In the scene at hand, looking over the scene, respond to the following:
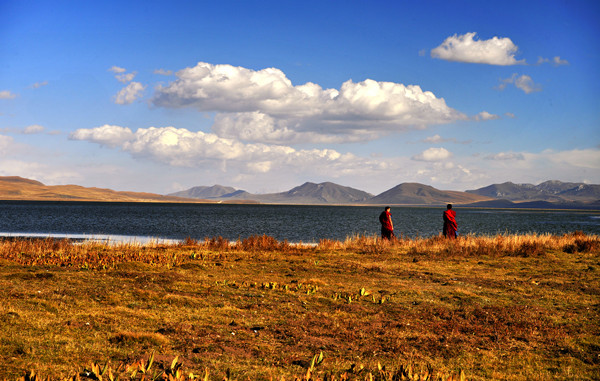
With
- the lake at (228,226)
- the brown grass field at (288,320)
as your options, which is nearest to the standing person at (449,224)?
the lake at (228,226)

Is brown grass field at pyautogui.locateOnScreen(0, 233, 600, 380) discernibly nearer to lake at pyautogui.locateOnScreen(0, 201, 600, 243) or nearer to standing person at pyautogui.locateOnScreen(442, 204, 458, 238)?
standing person at pyautogui.locateOnScreen(442, 204, 458, 238)

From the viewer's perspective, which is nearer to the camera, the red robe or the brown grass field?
the brown grass field

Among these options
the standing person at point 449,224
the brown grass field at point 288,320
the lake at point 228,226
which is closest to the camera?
the brown grass field at point 288,320

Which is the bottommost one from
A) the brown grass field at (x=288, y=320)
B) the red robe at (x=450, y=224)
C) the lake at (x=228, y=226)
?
the lake at (x=228, y=226)

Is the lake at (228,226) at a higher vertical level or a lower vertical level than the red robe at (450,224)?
lower

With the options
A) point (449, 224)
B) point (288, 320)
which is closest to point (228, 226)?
point (449, 224)

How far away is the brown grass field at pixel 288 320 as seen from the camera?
7922mm

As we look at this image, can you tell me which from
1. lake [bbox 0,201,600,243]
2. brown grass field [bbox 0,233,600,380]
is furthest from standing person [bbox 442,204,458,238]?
brown grass field [bbox 0,233,600,380]

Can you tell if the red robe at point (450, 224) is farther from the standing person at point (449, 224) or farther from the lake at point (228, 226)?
the lake at point (228, 226)

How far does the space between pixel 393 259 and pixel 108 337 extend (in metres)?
16.0

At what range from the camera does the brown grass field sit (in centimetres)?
792

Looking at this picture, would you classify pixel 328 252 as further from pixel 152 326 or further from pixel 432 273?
pixel 152 326

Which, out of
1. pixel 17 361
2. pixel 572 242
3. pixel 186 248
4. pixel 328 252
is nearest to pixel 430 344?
pixel 17 361

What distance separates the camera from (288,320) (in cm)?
1089
